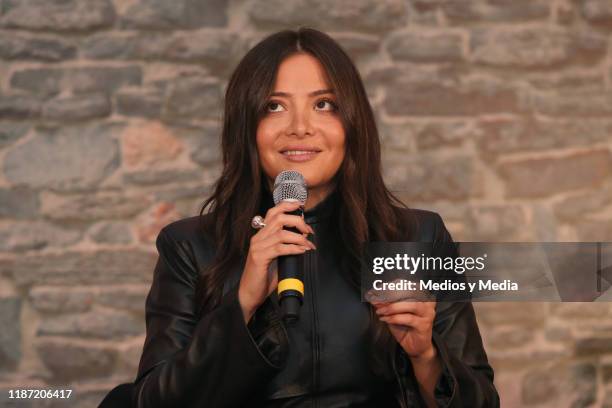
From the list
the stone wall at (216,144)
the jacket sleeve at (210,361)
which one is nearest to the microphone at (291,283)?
the jacket sleeve at (210,361)

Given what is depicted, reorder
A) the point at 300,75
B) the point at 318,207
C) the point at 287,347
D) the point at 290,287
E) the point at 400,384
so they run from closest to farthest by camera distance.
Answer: the point at 290,287 < the point at 400,384 < the point at 287,347 < the point at 300,75 < the point at 318,207

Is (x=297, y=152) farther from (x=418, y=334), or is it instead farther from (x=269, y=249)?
(x=418, y=334)

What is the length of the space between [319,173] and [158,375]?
0.62 metres

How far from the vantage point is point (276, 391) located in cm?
208

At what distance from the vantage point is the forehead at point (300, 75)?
2168mm

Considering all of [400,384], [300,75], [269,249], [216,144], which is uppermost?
[216,144]

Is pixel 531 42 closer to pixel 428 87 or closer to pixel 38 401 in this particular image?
pixel 428 87

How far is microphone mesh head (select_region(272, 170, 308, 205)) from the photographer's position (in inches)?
72.4

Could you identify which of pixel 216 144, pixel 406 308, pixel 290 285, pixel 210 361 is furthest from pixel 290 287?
pixel 216 144

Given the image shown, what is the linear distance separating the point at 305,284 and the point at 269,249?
49 cm

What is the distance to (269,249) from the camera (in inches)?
67.7

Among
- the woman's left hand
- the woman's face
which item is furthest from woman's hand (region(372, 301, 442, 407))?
the woman's face

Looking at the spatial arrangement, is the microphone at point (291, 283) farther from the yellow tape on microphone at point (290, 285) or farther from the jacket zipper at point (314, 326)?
the jacket zipper at point (314, 326)

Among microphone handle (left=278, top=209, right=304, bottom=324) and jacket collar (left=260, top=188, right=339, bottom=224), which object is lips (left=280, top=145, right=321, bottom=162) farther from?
microphone handle (left=278, top=209, right=304, bottom=324)
